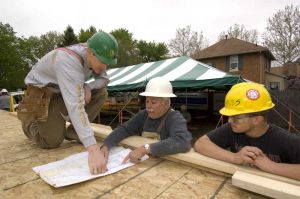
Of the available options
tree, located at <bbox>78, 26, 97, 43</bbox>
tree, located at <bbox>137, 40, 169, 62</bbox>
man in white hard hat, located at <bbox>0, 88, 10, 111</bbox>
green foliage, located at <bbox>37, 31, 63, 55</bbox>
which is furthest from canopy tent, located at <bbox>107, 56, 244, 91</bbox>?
green foliage, located at <bbox>37, 31, 63, 55</bbox>

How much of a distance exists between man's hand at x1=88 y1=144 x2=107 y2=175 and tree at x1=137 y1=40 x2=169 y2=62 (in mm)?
35631

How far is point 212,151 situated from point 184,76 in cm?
499

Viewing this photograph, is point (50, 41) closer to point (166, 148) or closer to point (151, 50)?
point (151, 50)

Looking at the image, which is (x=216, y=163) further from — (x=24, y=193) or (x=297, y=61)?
(x=297, y=61)

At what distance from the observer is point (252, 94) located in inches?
74.6

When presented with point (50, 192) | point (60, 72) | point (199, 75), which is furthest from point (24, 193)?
point (199, 75)

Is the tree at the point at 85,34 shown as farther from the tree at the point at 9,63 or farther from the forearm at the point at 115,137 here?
the forearm at the point at 115,137

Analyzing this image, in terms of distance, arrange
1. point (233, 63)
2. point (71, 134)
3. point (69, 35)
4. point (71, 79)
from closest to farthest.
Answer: point (71, 79)
point (71, 134)
point (233, 63)
point (69, 35)

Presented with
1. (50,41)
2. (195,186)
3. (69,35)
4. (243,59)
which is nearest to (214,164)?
(195,186)

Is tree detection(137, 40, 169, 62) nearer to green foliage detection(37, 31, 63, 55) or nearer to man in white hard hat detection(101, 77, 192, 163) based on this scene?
green foliage detection(37, 31, 63, 55)

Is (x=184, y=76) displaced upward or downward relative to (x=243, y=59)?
downward

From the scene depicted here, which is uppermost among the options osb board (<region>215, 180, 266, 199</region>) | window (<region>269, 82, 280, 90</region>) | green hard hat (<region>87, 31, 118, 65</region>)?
green hard hat (<region>87, 31, 118, 65</region>)

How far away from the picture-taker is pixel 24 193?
1497 millimetres

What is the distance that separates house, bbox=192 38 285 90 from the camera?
2198 centimetres
